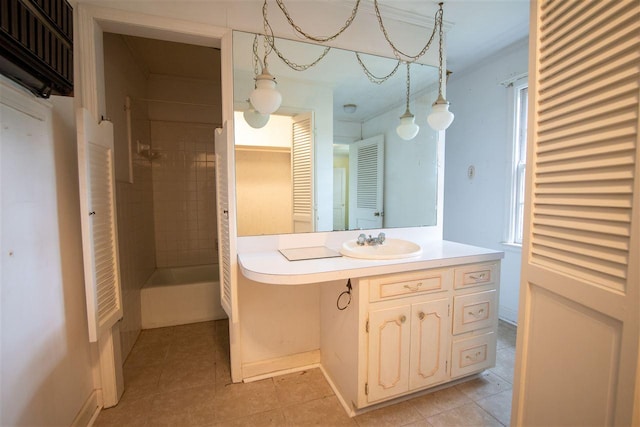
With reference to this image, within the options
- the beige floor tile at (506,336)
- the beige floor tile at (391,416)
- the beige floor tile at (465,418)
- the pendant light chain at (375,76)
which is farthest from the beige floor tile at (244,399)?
the pendant light chain at (375,76)

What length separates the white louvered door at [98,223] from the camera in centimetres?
127

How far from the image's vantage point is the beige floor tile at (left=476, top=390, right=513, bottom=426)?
1482 mm

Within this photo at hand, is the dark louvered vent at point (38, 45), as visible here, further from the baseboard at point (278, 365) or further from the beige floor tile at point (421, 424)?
the beige floor tile at point (421, 424)

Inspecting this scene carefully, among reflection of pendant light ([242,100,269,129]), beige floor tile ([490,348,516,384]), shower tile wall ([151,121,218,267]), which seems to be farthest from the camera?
shower tile wall ([151,121,218,267])

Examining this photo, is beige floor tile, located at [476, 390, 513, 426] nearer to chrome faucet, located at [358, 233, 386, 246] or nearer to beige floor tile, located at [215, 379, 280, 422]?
chrome faucet, located at [358, 233, 386, 246]

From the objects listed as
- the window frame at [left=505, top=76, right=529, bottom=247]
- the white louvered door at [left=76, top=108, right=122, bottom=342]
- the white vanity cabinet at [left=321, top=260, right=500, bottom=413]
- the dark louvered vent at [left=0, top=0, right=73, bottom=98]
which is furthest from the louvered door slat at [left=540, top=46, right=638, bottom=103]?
the white louvered door at [left=76, top=108, right=122, bottom=342]

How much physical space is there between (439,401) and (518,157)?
2.17m

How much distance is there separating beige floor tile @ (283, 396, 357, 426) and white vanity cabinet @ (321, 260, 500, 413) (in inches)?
2.6

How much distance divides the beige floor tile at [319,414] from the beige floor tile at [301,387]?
0.14 ft

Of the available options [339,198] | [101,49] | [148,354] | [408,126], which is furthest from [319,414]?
[101,49]

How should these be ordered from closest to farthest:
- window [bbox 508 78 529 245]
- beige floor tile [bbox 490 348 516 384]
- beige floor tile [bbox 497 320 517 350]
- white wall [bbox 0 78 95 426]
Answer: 1. white wall [bbox 0 78 95 426]
2. beige floor tile [bbox 490 348 516 384]
3. beige floor tile [bbox 497 320 517 350]
4. window [bbox 508 78 529 245]

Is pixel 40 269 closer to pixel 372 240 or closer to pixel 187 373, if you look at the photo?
pixel 187 373

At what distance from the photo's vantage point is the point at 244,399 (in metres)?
1.62

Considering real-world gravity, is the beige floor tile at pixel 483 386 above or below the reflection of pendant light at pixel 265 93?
below
